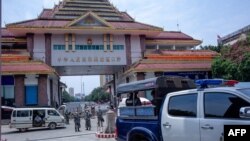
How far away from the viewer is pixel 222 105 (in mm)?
5129

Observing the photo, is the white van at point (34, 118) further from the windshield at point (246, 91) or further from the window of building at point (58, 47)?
the windshield at point (246, 91)

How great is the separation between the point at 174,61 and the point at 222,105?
98.6 feet

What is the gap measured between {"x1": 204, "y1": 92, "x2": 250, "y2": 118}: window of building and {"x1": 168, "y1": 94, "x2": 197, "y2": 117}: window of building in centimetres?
28

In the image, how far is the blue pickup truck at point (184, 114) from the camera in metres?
4.97

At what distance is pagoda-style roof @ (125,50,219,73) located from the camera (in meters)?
33.7

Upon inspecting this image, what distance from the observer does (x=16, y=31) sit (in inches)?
1388

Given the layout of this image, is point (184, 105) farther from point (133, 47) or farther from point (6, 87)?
point (133, 47)

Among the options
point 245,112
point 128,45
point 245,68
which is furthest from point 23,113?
point 245,112

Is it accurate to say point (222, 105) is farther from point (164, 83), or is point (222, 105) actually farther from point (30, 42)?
point (30, 42)

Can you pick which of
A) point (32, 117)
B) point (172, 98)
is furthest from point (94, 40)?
point (172, 98)

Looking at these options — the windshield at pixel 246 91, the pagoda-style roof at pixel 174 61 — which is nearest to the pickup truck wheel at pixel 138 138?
the windshield at pixel 246 91

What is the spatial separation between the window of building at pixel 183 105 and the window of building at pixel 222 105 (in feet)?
0.91

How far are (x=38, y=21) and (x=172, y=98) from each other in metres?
33.6

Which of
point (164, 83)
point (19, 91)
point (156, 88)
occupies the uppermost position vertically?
point (19, 91)
